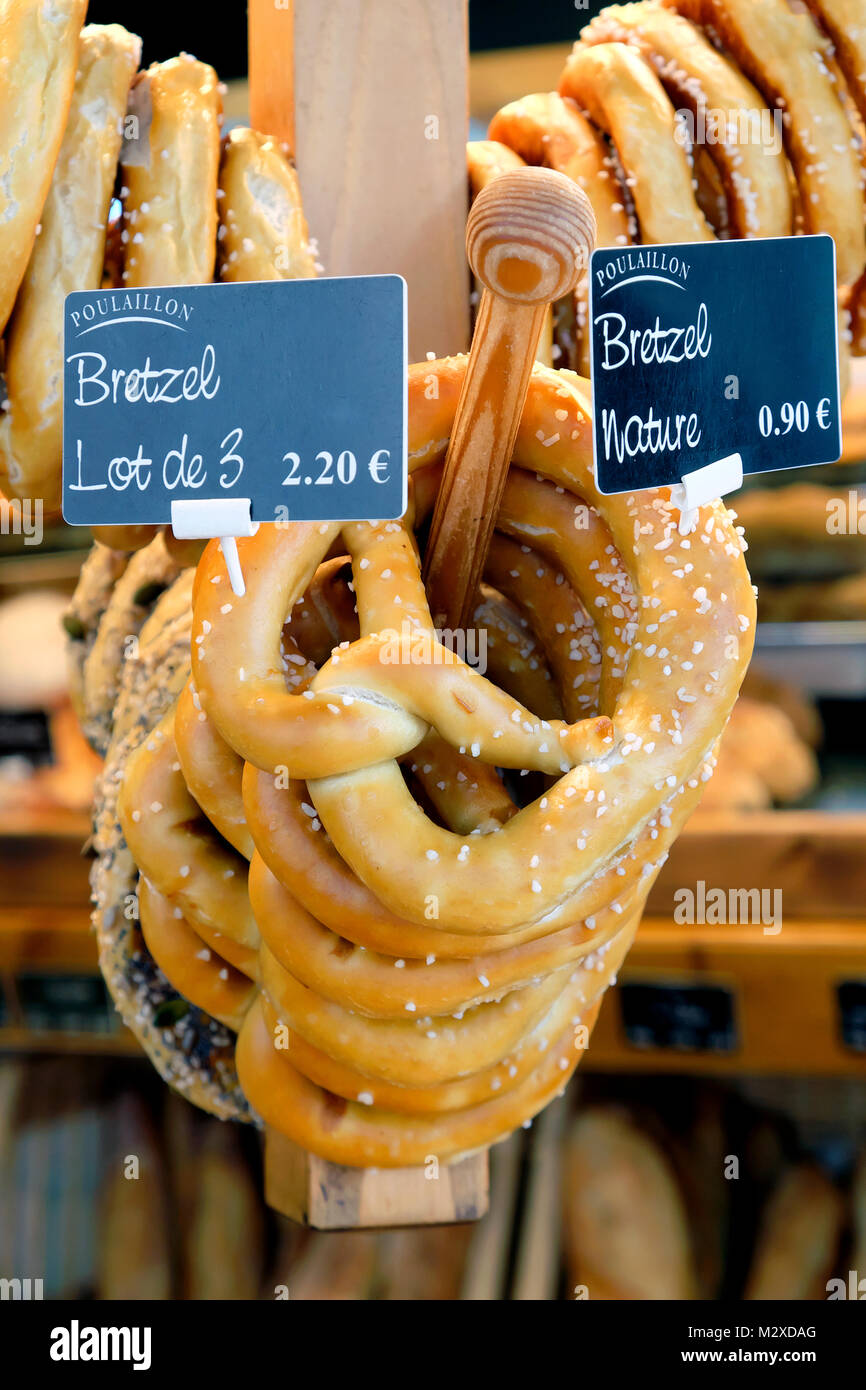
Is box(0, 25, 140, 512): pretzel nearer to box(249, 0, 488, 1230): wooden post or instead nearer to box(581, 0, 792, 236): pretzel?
box(249, 0, 488, 1230): wooden post

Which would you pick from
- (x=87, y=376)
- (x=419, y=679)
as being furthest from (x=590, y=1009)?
(x=87, y=376)

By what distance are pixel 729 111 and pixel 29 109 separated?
1.82 feet

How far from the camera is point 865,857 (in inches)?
59.7

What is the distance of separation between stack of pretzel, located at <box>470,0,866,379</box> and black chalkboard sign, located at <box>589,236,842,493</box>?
0.83 ft

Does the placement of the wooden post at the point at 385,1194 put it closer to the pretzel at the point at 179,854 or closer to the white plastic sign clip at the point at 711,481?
the pretzel at the point at 179,854

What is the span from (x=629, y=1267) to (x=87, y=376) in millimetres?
1353

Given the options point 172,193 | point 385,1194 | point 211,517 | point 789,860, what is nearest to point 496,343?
point 211,517

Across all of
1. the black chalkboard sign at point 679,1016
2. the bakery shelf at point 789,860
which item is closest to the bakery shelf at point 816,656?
the bakery shelf at point 789,860

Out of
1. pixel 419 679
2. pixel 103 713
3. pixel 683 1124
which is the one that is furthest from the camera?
pixel 683 1124

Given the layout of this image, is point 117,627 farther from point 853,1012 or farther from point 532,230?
point 853,1012

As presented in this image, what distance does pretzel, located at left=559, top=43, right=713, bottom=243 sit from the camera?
0.99 m

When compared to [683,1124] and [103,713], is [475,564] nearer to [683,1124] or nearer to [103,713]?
[103,713]

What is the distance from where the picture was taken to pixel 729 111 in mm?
989

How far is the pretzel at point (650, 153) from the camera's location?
99cm
